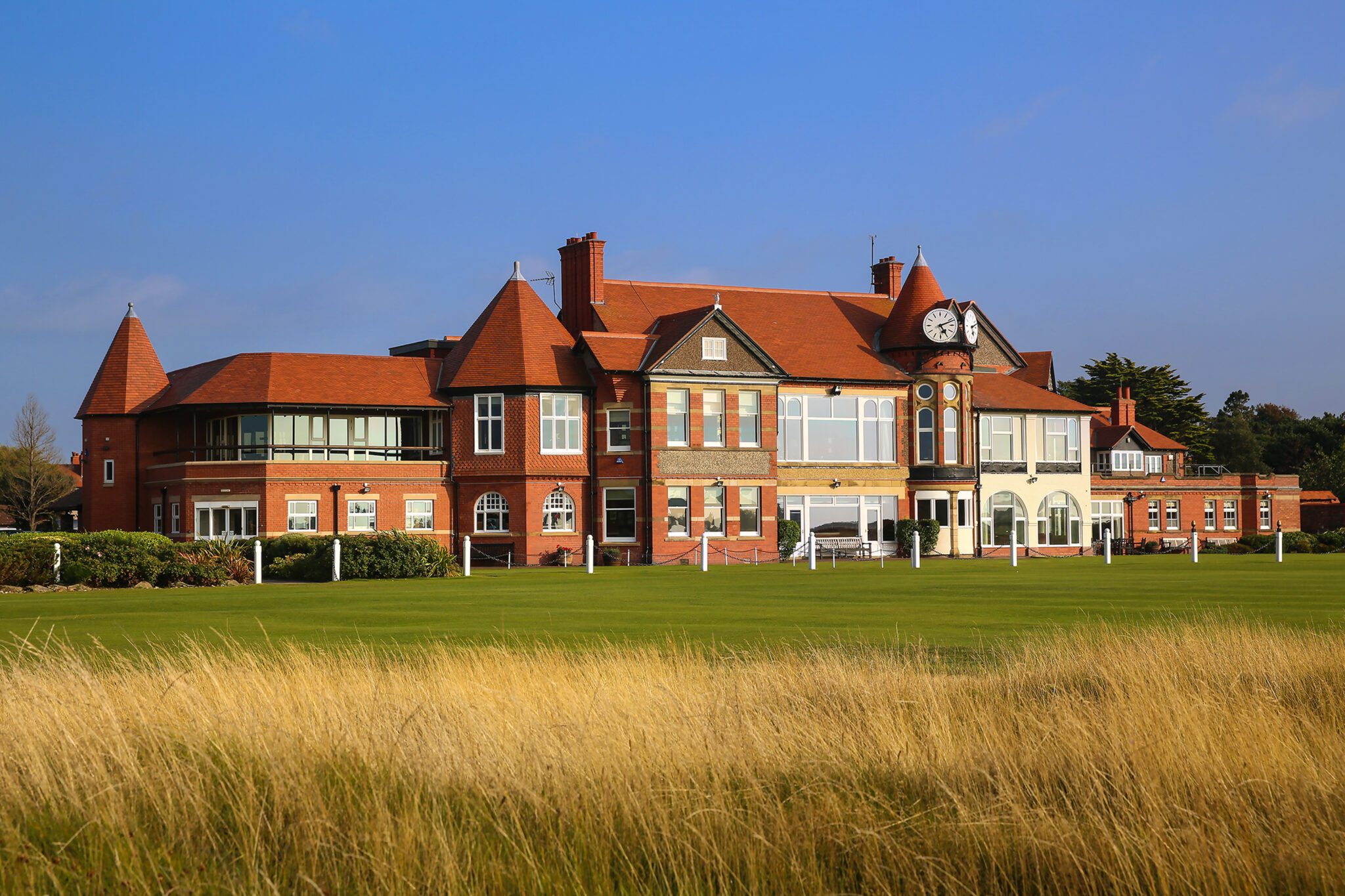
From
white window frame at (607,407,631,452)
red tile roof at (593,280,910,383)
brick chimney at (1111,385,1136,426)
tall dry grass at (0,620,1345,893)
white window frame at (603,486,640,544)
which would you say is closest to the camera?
tall dry grass at (0,620,1345,893)

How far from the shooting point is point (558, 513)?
4594 cm

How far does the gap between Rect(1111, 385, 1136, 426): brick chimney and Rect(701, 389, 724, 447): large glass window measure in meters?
38.6

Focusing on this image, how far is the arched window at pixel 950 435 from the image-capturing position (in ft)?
171

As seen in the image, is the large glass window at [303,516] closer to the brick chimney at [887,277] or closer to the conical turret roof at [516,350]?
the conical turret roof at [516,350]

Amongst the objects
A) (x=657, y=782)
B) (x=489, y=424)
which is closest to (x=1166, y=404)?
(x=489, y=424)

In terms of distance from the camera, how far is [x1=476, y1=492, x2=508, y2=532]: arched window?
151ft

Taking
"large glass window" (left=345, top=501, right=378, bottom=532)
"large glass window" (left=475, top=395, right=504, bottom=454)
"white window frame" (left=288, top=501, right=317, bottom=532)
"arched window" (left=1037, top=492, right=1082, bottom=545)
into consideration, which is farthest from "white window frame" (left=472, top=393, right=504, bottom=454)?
"arched window" (left=1037, top=492, right=1082, bottom=545)

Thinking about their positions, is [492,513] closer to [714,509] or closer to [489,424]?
[489,424]

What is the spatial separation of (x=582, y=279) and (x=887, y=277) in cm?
1619

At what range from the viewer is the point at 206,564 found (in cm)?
3030

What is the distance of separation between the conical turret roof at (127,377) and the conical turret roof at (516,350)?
10.8 metres

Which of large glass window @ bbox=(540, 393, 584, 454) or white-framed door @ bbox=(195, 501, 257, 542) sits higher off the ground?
large glass window @ bbox=(540, 393, 584, 454)

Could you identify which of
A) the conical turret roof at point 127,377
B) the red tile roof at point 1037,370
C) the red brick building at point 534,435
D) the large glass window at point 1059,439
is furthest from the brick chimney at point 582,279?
the red tile roof at point 1037,370

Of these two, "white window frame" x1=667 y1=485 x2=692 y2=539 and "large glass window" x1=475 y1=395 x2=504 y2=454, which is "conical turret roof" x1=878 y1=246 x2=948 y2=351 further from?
"large glass window" x1=475 y1=395 x2=504 y2=454
